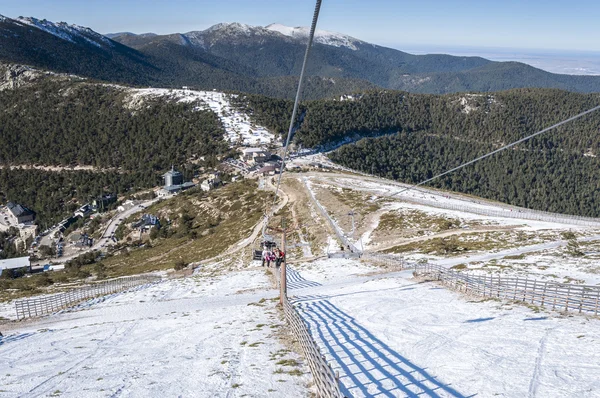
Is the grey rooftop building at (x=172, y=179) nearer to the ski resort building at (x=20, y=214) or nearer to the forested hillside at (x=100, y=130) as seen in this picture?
the forested hillside at (x=100, y=130)

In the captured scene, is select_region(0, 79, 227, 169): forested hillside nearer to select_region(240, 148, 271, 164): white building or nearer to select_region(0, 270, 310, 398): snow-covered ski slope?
select_region(240, 148, 271, 164): white building

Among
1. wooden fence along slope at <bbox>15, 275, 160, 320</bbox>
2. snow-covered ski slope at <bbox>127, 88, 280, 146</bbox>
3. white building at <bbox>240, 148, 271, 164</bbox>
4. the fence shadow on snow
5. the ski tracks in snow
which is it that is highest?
snow-covered ski slope at <bbox>127, 88, 280, 146</bbox>

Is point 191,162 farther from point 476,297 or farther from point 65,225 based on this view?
point 476,297

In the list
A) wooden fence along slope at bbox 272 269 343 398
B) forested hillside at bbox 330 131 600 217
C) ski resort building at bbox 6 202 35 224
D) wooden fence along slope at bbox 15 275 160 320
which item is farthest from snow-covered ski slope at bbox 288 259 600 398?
forested hillside at bbox 330 131 600 217

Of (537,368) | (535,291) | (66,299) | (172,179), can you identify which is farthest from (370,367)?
(172,179)

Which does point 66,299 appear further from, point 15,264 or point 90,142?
point 90,142

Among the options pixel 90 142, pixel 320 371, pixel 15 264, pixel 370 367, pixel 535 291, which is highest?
pixel 90 142

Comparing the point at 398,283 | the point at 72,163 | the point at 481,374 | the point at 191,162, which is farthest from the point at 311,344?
the point at 72,163
